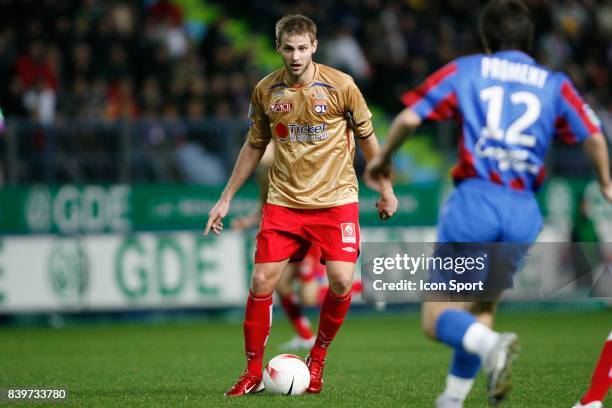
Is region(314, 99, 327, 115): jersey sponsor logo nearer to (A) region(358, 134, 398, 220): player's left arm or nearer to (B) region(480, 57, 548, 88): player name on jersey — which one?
(A) region(358, 134, 398, 220): player's left arm

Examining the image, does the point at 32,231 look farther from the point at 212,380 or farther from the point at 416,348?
the point at 212,380

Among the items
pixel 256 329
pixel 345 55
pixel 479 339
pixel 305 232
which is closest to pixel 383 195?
pixel 305 232

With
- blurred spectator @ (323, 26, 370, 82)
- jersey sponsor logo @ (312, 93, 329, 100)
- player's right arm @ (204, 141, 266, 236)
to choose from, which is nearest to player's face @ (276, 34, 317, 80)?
jersey sponsor logo @ (312, 93, 329, 100)

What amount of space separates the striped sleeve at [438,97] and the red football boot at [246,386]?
2.66 meters

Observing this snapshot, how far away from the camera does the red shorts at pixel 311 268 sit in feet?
43.4

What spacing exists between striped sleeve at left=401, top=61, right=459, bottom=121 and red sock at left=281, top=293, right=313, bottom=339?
6584mm

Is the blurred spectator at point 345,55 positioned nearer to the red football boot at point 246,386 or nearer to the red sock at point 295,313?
the red sock at point 295,313

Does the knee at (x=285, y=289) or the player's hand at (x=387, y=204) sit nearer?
the player's hand at (x=387, y=204)

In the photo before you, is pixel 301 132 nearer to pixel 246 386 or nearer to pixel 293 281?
pixel 246 386

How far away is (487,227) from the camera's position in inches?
217

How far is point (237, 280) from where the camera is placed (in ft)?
52.8

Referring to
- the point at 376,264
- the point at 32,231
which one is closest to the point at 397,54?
the point at 32,231

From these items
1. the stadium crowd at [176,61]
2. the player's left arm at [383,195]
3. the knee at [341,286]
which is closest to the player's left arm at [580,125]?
the player's left arm at [383,195]

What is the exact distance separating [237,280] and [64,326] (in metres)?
2.41
